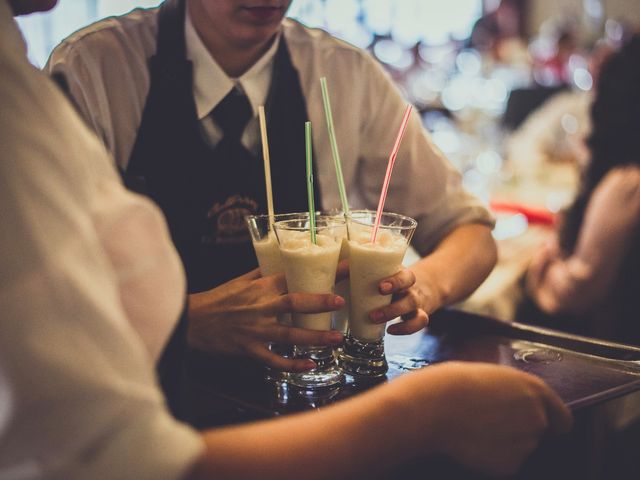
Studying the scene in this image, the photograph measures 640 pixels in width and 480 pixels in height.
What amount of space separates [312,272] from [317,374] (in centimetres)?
19

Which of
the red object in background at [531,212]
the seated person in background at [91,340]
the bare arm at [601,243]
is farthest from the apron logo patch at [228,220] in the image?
the red object in background at [531,212]

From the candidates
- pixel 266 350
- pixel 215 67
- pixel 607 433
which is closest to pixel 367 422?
pixel 266 350

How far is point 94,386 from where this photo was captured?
2.01 feet

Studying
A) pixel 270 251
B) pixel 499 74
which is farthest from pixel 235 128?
pixel 499 74

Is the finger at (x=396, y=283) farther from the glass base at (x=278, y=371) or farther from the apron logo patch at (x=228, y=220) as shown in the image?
the apron logo patch at (x=228, y=220)

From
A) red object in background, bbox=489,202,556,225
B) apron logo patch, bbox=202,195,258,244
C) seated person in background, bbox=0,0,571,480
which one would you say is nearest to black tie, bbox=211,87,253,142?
apron logo patch, bbox=202,195,258,244

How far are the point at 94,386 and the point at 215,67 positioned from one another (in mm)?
1249

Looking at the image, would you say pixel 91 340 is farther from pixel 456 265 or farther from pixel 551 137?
pixel 551 137

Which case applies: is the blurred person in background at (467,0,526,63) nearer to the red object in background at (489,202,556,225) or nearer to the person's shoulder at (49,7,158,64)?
the red object in background at (489,202,556,225)

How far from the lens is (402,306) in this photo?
1348mm

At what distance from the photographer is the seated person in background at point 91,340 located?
1.97ft

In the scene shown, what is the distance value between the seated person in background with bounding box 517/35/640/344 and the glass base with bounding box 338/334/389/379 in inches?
70.0

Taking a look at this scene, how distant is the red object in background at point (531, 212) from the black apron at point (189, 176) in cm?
229

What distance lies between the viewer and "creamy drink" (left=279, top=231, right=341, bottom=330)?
1242mm
